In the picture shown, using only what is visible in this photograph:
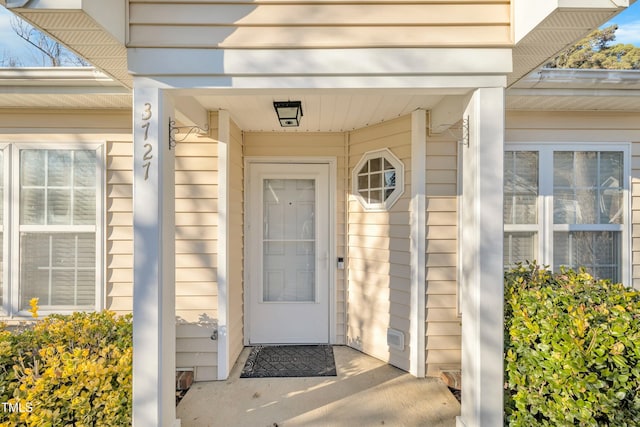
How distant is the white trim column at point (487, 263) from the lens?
6.38 ft

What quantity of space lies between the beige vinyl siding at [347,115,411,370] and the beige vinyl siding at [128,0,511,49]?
1.22 metres

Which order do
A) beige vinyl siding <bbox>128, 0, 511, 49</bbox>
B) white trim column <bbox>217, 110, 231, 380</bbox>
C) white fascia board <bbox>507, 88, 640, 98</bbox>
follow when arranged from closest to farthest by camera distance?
beige vinyl siding <bbox>128, 0, 511, 49</bbox> → white fascia board <bbox>507, 88, 640, 98</bbox> → white trim column <bbox>217, 110, 231, 380</bbox>

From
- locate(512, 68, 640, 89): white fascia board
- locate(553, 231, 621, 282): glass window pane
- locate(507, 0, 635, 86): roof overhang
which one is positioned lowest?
locate(553, 231, 621, 282): glass window pane

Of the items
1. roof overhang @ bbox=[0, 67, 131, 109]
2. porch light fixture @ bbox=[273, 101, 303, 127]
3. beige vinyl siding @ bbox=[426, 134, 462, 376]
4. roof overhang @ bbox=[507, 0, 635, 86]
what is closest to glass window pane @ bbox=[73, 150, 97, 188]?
roof overhang @ bbox=[0, 67, 131, 109]

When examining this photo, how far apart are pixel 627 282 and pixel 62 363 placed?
181 inches

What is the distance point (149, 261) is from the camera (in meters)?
1.94

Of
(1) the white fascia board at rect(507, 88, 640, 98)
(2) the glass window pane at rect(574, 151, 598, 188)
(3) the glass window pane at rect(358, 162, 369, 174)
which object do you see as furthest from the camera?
(3) the glass window pane at rect(358, 162, 369, 174)

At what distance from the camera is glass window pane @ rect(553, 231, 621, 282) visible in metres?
3.23

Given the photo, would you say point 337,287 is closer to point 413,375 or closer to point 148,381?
point 413,375

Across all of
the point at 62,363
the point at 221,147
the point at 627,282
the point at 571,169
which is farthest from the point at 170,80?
the point at 627,282

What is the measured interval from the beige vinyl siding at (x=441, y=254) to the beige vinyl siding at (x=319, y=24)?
1215 millimetres

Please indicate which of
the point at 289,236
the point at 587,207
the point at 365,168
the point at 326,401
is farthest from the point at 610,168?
the point at 326,401

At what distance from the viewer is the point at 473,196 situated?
2.03m

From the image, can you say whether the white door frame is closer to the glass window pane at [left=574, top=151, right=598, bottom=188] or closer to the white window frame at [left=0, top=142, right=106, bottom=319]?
the white window frame at [left=0, top=142, right=106, bottom=319]
